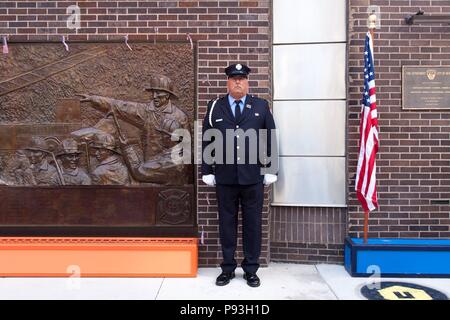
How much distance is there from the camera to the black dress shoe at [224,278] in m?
4.09

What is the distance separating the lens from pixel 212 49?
4.61 metres

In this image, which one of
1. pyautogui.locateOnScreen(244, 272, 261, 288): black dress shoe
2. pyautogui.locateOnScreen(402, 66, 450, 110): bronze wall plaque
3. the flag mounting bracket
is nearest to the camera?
pyautogui.locateOnScreen(244, 272, 261, 288): black dress shoe

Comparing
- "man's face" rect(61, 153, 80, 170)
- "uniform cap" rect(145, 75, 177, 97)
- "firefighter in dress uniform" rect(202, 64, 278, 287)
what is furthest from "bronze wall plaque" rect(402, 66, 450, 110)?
"man's face" rect(61, 153, 80, 170)

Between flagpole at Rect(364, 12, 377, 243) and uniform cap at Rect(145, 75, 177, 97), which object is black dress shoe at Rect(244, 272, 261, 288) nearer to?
flagpole at Rect(364, 12, 377, 243)

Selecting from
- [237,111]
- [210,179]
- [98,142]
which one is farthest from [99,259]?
[237,111]

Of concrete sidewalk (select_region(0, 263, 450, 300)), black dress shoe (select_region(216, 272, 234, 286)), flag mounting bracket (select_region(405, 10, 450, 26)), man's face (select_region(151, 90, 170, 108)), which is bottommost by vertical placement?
concrete sidewalk (select_region(0, 263, 450, 300))

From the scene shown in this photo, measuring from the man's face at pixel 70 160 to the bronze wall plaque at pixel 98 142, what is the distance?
1cm

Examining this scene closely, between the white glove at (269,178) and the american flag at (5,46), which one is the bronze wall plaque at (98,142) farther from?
the white glove at (269,178)

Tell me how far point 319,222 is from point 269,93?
1.61 meters

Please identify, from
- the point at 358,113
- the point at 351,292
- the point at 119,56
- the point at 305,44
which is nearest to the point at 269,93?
the point at 305,44

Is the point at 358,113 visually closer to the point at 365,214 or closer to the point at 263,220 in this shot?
the point at 365,214

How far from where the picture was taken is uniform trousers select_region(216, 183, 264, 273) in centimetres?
415

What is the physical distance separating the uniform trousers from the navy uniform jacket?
0.37ft

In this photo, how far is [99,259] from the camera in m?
4.38
